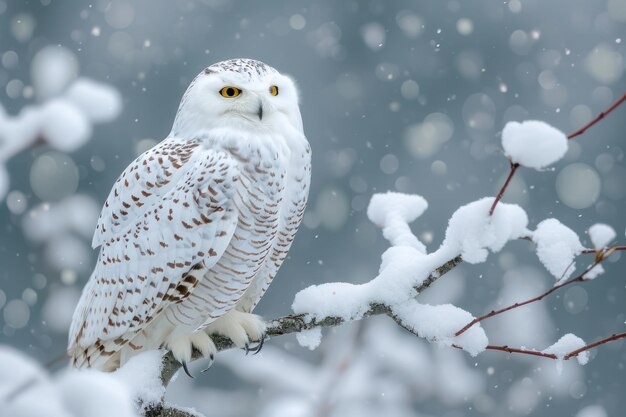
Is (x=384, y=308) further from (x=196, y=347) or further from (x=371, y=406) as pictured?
(x=371, y=406)

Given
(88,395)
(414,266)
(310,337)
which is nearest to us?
(88,395)

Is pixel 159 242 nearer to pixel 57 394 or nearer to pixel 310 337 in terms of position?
pixel 310 337

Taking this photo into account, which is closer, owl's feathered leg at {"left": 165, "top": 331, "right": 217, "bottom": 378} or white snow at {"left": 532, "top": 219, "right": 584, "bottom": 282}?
white snow at {"left": 532, "top": 219, "right": 584, "bottom": 282}

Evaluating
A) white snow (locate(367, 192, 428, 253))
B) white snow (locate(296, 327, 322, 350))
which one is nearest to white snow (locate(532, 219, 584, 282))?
white snow (locate(367, 192, 428, 253))

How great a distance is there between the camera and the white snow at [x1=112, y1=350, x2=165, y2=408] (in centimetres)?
184

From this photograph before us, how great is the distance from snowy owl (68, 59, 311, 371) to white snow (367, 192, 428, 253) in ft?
0.67

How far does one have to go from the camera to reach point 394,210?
1979 mm

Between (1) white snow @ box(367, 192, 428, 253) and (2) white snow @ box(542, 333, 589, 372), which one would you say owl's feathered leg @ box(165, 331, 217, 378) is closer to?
(1) white snow @ box(367, 192, 428, 253)

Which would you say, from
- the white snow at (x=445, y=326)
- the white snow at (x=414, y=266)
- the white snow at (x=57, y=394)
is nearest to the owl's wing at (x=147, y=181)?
the white snow at (x=414, y=266)

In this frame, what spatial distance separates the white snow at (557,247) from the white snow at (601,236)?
143 mm

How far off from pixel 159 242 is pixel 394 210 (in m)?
0.63

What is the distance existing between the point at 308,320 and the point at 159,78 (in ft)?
26.3

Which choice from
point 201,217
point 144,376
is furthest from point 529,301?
point 144,376

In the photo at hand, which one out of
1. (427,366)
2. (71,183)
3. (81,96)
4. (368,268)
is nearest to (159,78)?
(368,268)
